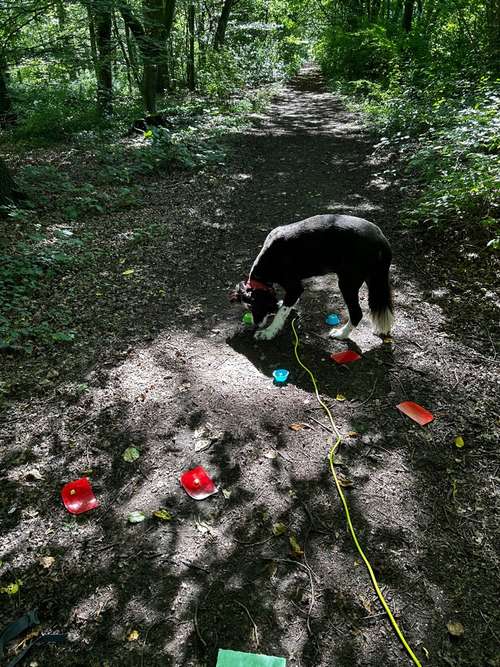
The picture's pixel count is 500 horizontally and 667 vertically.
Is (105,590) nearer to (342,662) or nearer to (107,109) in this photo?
(342,662)

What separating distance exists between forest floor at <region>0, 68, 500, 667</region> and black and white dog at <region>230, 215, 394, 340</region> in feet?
1.19

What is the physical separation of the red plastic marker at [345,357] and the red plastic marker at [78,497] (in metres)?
2.72

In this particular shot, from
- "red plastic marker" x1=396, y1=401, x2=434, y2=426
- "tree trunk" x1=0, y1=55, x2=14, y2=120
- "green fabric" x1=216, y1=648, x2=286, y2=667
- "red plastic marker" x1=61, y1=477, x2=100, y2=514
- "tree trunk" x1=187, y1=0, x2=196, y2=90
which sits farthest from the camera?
"tree trunk" x1=187, y1=0, x2=196, y2=90

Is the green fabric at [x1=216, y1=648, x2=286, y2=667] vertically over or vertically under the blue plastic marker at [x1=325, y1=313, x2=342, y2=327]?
under

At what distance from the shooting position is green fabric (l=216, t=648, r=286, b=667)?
225cm

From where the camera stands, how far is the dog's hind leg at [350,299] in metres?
4.30

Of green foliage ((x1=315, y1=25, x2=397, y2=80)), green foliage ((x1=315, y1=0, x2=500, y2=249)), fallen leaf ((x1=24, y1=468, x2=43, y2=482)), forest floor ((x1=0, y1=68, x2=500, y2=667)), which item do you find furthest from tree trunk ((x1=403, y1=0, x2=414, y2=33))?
fallen leaf ((x1=24, y1=468, x2=43, y2=482))

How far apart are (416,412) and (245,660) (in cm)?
245

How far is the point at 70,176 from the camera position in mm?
8773

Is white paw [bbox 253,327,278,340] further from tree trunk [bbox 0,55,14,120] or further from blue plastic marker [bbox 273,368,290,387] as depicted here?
tree trunk [bbox 0,55,14,120]

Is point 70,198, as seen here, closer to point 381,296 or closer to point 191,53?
point 381,296

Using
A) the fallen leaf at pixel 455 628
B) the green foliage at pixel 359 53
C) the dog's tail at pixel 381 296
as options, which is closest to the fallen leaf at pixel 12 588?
the fallen leaf at pixel 455 628

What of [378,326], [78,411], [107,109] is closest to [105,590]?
[78,411]

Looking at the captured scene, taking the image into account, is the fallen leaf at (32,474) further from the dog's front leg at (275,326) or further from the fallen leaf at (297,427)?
the dog's front leg at (275,326)
